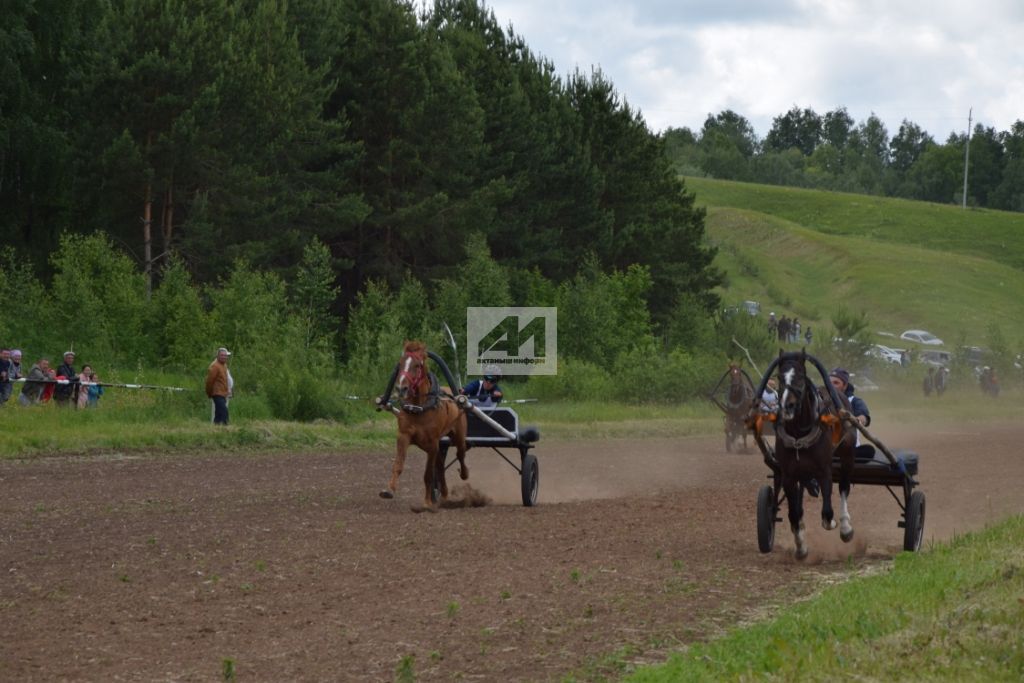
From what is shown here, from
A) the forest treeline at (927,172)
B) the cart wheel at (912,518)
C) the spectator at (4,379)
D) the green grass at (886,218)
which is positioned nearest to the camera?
the cart wheel at (912,518)

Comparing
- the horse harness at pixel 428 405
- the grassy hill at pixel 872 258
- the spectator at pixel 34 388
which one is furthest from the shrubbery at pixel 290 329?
the grassy hill at pixel 872 258

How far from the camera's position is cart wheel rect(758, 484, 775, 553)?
1352 centimetres

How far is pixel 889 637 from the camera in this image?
355 inches

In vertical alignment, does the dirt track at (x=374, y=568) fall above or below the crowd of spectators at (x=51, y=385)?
below

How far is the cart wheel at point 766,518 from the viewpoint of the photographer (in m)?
13.5

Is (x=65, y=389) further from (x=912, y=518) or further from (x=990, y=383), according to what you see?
(x=990, y=383)

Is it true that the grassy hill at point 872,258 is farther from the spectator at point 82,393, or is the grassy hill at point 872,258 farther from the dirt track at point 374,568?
the dirt track at point 374,568

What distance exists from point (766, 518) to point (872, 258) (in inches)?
4164

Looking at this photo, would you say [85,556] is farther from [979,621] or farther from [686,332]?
[686,332]

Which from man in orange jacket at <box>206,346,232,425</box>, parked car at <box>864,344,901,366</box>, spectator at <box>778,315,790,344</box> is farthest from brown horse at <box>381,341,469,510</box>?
spectator at <box>778,315,790,344</box>

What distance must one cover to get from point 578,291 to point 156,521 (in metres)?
31.8

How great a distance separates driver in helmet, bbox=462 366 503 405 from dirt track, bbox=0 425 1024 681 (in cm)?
131

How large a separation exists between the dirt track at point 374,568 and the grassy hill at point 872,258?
165ft

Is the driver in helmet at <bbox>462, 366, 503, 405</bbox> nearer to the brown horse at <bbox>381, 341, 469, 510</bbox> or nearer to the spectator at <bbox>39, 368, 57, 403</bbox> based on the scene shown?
the brown horse at <bbox>381, 341, 469, 510</bbox>
